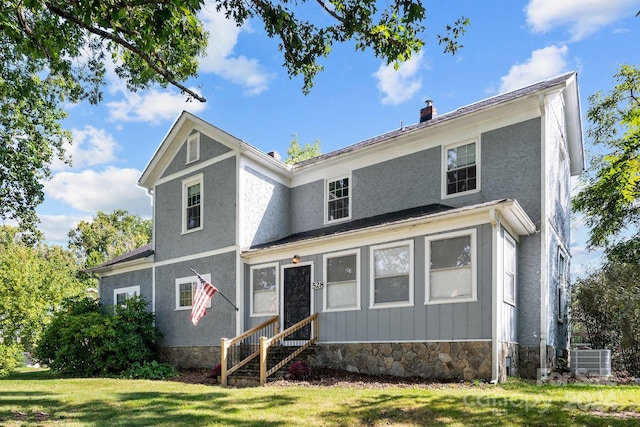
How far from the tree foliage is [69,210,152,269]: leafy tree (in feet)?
110

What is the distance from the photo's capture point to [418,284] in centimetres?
961

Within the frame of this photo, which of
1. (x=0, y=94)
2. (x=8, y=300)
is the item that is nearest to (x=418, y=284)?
→ (x=0, y=94)

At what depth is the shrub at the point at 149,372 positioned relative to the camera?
12070 millimetres

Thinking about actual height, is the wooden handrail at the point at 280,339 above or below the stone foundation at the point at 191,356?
above

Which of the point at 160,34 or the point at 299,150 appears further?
the point at 299,150

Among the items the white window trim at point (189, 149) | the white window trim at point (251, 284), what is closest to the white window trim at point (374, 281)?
the white window trim at point (251, 284)

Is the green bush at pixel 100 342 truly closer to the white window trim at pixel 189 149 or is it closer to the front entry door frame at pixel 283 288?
the front entry door frame at pixel 283 288

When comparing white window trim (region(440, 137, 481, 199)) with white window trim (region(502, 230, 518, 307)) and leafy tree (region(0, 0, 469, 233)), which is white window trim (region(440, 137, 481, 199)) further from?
leafy tree (region(0, 0, 469, 233))

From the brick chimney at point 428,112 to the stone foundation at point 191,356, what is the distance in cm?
885

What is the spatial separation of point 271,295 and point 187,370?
340 centimetres

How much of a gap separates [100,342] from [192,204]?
183 inches

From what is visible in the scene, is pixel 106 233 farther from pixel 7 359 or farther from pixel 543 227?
pixel 543 227

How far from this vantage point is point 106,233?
39469mm

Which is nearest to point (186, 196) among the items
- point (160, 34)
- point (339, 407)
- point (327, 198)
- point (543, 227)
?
point (327, 198)
